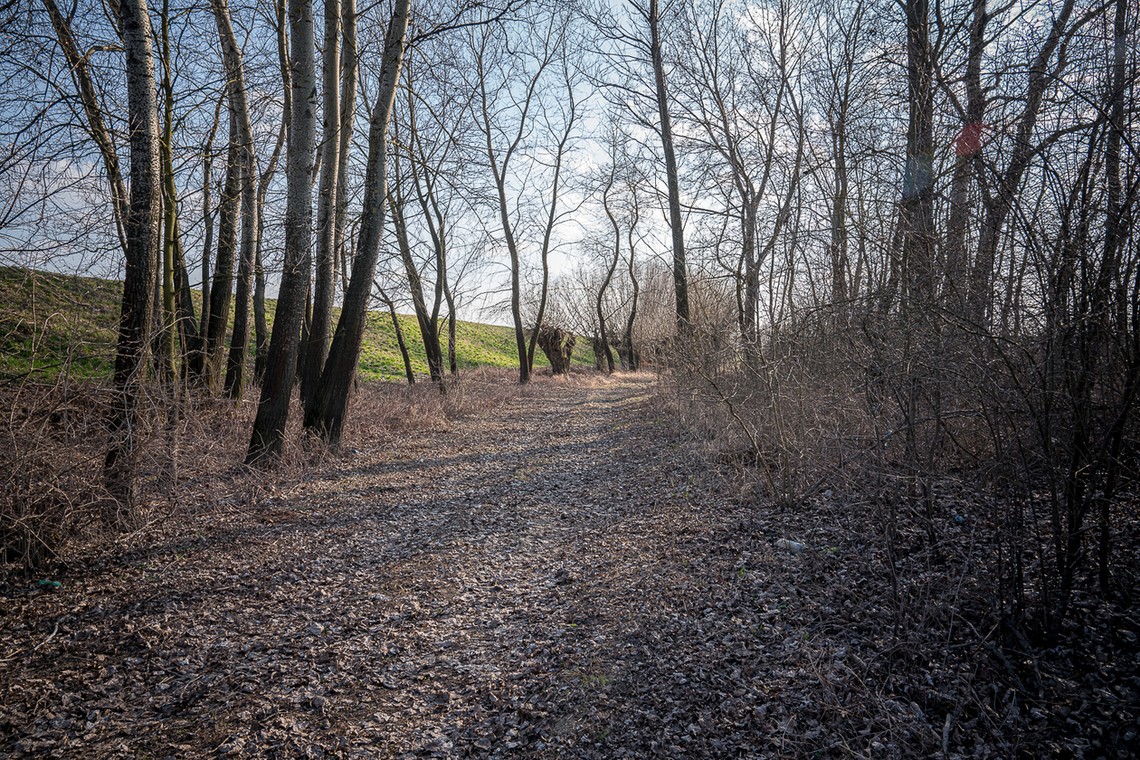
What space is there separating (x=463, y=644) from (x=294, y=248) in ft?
17.5

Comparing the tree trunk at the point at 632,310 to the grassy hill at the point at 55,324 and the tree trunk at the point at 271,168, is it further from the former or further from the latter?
the grassy hill at the point at 55,324

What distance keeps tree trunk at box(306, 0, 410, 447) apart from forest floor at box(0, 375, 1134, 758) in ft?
7.64

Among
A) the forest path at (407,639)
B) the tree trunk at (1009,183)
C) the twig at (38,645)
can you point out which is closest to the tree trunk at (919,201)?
the tree trunk at (1009,183)

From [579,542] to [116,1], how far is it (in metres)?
8.02

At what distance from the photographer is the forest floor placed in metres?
2.41

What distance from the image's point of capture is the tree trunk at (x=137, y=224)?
14.0 ft

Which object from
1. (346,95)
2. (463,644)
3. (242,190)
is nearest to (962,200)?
(463,644)

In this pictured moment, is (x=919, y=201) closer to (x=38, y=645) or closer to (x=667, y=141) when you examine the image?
(x=38, y=645)

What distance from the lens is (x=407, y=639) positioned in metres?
3.29

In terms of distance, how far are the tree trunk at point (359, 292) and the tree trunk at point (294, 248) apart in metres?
0.96

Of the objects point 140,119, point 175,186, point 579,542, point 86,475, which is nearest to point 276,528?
point 86,475

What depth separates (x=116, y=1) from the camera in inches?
248

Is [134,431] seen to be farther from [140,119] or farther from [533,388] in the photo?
[533,388]

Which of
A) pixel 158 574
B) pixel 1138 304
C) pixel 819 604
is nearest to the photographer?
pixel 1138 304
